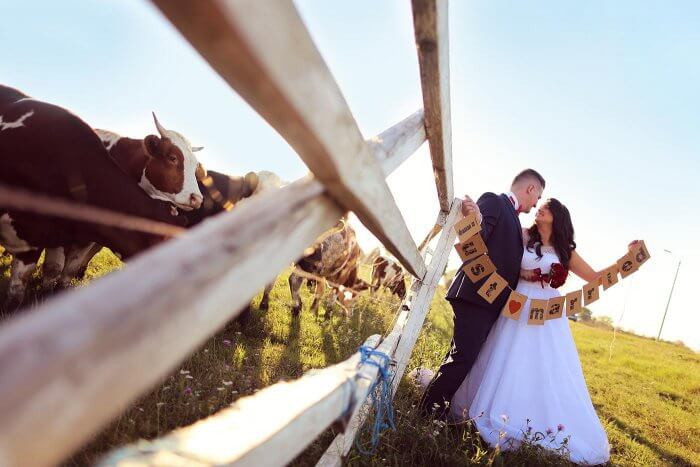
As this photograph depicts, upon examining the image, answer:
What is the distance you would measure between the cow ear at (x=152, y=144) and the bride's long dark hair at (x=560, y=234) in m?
4.56

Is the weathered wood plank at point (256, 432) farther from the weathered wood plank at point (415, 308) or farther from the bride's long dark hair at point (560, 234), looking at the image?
the bride's long dark hair at point (560, 234)

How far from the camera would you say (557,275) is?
416cm

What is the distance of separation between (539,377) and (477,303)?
0.99 m

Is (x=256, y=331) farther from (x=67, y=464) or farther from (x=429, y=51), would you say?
(x=429, y=51)

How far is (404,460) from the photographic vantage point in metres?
2.62

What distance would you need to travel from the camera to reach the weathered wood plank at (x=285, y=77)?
0.50 metres

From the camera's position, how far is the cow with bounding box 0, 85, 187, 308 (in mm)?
3578

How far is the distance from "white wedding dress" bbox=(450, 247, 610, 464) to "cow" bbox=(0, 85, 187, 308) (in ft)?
11.3

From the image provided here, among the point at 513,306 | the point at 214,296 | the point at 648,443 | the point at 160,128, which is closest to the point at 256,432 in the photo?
the point at 214,296

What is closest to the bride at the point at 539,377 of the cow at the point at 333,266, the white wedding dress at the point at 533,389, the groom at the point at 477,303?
the white wedding dress at the point at 533,389

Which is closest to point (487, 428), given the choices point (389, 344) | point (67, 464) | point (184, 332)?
point (389, 344)

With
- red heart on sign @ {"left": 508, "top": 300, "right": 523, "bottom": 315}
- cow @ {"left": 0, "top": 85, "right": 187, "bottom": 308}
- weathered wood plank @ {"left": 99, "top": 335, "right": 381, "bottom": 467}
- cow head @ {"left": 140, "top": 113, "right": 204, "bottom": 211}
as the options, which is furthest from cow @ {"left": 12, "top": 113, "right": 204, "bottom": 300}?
weathered wood plank @ {"left": 99, "top": 335, "right": 381, "bottom": 467}

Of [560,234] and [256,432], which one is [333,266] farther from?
[256,432]

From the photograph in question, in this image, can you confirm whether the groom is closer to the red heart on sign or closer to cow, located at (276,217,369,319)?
the red heart on sign
